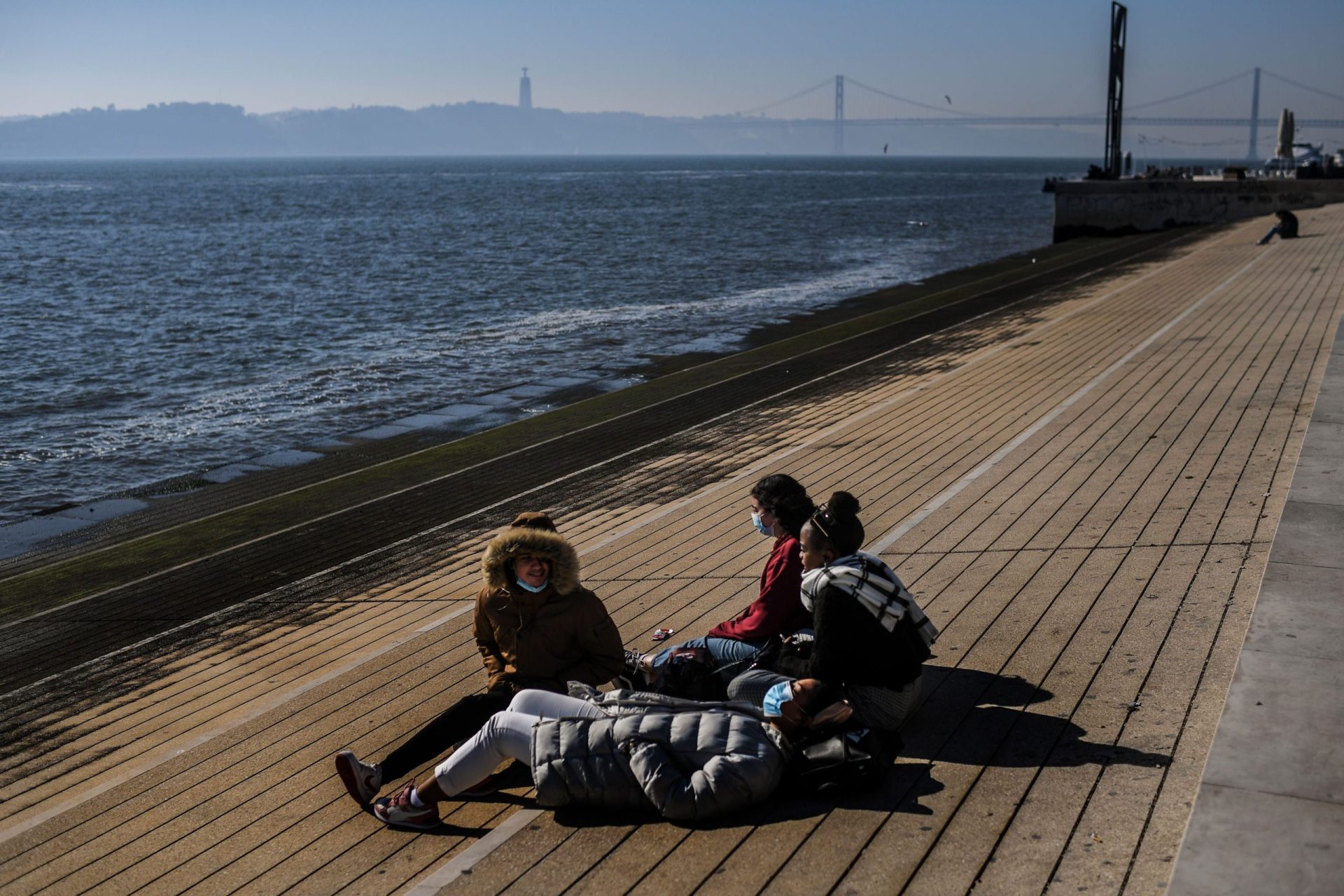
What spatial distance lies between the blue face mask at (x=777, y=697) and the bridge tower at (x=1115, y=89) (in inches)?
2230

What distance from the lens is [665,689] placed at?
562cm

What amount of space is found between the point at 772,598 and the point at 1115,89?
5890cm

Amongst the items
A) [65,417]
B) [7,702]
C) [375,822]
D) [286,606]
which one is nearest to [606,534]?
[286,606]

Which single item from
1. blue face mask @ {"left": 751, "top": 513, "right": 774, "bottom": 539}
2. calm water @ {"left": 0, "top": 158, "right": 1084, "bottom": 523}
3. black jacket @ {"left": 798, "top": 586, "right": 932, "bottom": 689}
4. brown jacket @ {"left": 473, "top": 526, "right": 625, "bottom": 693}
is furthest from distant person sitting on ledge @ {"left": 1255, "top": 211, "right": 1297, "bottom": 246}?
brown jacket @ {"left": 473, "top": 526, "right": 625, "bottom": 693}

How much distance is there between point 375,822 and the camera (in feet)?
16.9

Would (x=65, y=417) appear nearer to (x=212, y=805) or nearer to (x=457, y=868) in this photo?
(x=212, y=805)

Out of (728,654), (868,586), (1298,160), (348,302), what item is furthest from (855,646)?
(1298,160)

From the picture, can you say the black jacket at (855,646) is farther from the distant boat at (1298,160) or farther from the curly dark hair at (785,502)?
the distant boat at (1298,160)

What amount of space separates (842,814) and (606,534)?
19.2 ft

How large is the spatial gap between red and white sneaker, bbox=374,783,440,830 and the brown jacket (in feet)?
2.12

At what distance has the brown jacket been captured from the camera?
5453 mm

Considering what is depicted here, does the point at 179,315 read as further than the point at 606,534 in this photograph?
Yes

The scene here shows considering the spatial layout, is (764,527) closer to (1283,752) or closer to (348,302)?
Result: (1283,752)

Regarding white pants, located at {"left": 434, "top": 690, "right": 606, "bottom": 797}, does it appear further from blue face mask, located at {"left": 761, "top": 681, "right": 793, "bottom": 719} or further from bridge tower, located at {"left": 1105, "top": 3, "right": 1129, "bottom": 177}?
bridge tower, located at {"left": 1105, "top": 3, "right": 1129, "bottom": 177}
